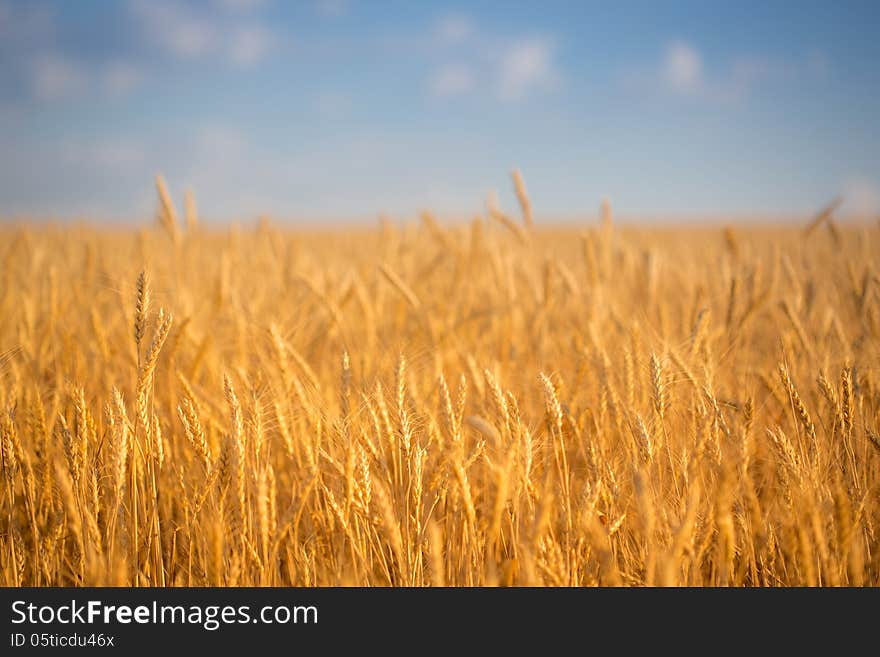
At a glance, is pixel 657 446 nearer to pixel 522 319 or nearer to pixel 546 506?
pixel 546 506

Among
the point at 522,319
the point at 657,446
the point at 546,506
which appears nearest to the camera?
the point at 546,506

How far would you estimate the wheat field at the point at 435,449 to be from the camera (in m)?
1.03

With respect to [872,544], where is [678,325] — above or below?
above

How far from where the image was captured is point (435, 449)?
145cm

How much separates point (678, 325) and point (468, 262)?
135 cm

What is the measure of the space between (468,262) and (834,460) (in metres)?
2.34

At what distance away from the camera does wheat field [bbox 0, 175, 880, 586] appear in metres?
1.03

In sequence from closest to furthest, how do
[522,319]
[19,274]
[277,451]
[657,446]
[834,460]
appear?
1. [657,446]
2. [834,460]
3. [277,451]
4. [522,319]
5. [19,274]

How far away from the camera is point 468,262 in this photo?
11.0 ft

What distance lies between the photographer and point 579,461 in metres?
1.75

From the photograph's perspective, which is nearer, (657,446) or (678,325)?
(657,446)
